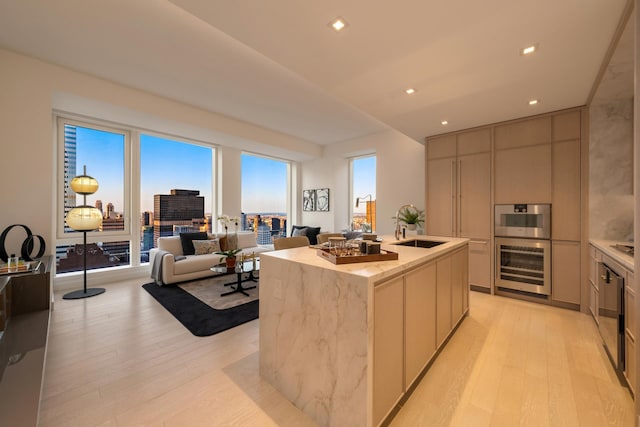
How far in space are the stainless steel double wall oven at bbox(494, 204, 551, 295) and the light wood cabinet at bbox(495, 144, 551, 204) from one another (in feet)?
0.41

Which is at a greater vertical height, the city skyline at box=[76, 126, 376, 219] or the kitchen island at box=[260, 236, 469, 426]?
the city skyline at box=[76, 126, 376, 219]

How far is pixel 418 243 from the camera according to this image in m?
2.95

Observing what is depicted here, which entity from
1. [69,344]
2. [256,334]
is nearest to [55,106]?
[69,344]

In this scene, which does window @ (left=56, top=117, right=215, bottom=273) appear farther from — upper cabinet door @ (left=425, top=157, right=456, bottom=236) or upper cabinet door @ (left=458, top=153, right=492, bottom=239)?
upper cabinet door @ (left=458, top=153, right=492, bottom=239)

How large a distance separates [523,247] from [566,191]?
34.1 inches

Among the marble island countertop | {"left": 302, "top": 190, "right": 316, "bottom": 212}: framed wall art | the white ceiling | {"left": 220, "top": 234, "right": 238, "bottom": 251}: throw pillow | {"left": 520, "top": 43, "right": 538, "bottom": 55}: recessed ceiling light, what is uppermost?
the white ceiling

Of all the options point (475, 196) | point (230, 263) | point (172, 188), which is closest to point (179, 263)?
point (230, 263)

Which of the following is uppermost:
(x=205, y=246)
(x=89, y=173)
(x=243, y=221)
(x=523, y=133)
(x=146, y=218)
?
(x=523, y=133)

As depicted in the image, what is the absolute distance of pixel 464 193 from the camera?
4.04m

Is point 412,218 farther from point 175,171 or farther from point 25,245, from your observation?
point 25,245

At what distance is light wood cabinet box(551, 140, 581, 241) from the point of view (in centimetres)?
321

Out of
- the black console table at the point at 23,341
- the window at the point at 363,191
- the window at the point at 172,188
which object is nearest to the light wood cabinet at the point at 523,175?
the window at the point at 363,191

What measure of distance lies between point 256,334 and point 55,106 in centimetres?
443

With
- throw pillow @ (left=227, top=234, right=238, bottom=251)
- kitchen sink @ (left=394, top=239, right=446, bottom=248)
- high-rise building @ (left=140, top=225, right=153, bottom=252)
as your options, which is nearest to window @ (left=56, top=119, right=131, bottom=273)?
high-rise building @ (left=140, top=225, right=153, bottom=252)
